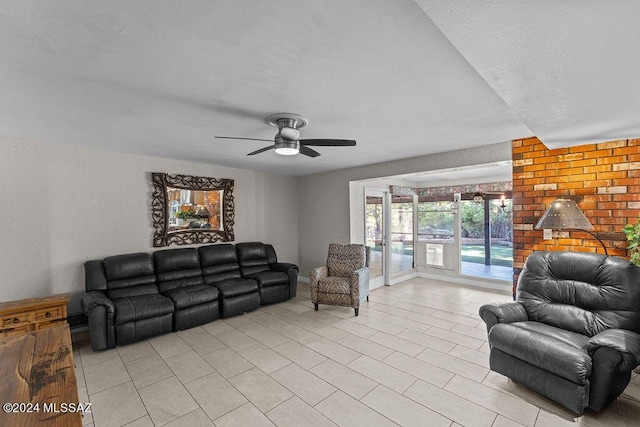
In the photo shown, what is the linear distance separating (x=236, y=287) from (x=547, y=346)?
3.62 m

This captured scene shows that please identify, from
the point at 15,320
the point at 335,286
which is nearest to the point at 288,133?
the point at 335,286

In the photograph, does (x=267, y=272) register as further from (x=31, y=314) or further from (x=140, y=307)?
(x=31, y=314)

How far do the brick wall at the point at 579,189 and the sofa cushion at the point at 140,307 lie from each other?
4507 mm

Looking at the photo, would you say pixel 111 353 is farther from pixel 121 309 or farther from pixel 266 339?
pixel 266 339

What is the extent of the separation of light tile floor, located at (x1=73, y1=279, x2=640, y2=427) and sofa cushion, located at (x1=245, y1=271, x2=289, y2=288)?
2.24ft

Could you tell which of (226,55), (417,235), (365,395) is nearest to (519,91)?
(226,55)

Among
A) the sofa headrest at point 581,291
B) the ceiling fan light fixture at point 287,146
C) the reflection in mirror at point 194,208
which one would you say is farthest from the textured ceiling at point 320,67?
the reflection in mirror at point 194,208

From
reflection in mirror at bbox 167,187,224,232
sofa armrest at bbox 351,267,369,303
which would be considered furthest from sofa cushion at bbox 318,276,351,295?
reflection in mirror at bbox 167,187,224,232

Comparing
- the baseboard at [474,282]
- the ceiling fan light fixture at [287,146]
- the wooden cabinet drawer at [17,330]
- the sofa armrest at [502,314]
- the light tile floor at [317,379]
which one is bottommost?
the light tile floor at [317,379]

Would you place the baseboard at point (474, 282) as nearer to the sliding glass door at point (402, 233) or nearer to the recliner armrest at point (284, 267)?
the sliding glass door at point (402, 233)

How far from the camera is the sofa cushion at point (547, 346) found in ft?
6.38

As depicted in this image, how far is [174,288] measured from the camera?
13.0ft

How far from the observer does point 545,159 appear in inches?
127

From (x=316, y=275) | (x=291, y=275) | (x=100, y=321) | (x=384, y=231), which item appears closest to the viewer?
(x=100, y=321)
